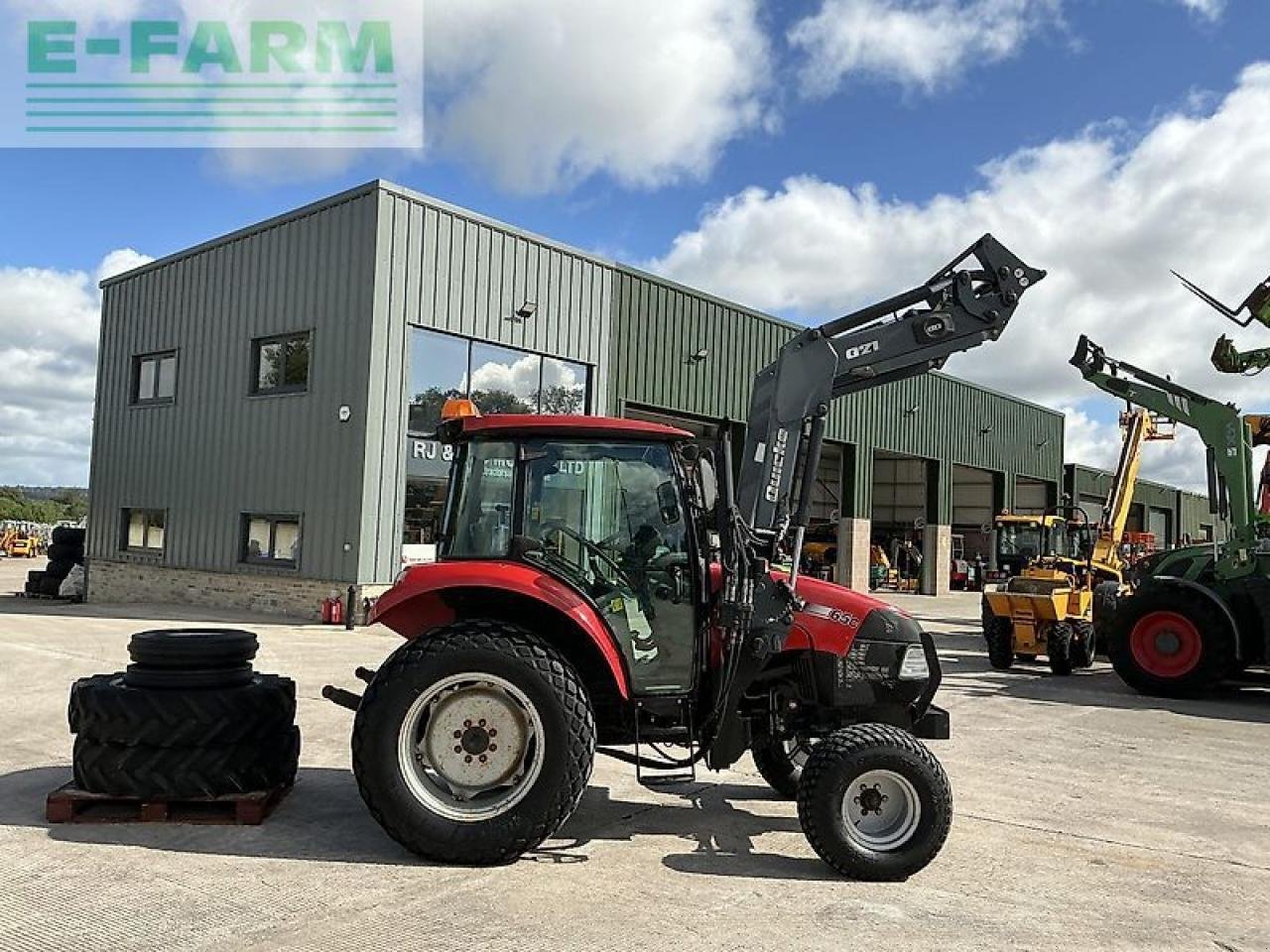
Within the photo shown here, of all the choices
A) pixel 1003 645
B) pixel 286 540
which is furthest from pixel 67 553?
pixel 1003 645

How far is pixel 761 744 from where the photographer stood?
5762 millimetres

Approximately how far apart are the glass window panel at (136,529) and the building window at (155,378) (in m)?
2.26

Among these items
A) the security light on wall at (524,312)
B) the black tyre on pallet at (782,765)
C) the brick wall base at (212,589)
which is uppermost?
the security light on wall at (524,312)

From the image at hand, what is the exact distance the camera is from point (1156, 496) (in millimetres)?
51031

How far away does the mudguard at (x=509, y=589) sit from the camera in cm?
510

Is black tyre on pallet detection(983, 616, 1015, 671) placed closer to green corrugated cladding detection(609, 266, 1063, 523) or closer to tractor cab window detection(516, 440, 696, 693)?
green corrugated cladding detection(609, 266, 1063, 523)

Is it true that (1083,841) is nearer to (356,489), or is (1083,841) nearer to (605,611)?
(605,611)

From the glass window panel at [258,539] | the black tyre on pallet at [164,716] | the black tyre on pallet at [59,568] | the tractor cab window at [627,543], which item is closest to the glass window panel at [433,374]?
the glass window panel at [258,539]

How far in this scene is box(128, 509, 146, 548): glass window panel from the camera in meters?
20.5

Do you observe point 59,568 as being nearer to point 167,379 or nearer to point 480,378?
point 167,379

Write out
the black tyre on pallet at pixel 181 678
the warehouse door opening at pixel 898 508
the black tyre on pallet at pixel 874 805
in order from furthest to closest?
the warehouse door opening at pixel 898 508, the black tyre on pallet at pixel 181 678, the black tyre on pallet at pixel 874 805

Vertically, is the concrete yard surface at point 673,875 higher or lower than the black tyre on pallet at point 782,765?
lower

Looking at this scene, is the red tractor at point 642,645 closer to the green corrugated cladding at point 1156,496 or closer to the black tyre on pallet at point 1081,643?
the black tyre on pallet at point 1081,643

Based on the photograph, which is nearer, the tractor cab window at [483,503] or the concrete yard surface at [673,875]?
the concrete yard surface at [673,875]
